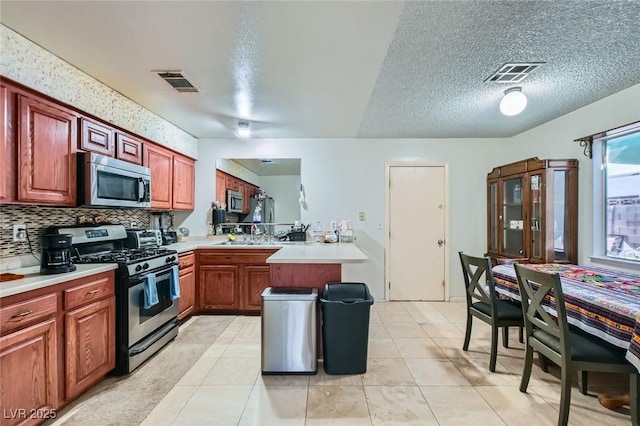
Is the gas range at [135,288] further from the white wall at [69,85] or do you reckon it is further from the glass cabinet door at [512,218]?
the glass cabinet door at [512,218]

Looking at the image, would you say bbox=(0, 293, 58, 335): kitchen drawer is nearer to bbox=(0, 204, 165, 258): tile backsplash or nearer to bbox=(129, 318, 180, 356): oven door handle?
bbox=(0, 204, 165, 258): tile backsplash

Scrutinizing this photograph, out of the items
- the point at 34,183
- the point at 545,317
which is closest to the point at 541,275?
the point at 545,317

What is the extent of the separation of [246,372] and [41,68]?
2.58 m

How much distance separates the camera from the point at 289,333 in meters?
2.28

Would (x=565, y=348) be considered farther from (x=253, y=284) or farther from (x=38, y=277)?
(x=38, y=277)

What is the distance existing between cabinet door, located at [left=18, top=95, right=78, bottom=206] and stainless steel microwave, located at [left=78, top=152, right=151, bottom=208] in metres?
0.07

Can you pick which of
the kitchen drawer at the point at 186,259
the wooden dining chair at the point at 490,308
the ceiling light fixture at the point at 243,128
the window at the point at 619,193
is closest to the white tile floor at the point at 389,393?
the wooden dining chair at the point at 490,308

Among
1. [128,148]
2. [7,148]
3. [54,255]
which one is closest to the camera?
[7,148]

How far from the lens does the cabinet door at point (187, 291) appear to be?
3.32m

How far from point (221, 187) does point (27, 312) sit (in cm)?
285

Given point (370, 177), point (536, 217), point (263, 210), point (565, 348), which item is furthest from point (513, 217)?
point (263, 210)

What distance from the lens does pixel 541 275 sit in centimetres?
182

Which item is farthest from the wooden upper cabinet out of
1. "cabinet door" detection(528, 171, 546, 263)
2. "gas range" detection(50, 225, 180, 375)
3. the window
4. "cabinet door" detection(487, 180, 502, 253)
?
the window

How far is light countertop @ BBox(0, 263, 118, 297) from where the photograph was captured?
157 cm
